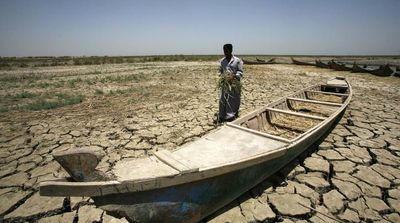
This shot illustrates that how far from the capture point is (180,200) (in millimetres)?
1958

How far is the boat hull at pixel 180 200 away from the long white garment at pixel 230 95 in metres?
2.69

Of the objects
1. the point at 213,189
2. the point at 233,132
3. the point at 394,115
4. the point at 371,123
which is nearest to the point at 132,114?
the point at 233,132

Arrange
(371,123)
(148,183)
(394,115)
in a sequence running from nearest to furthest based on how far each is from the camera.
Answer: (148,183) → (371,123) → (394,115)

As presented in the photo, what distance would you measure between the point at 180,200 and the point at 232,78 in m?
3.30

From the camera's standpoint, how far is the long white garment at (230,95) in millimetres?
4801

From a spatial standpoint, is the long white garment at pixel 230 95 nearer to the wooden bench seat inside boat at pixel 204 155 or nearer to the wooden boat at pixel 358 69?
the wooden bench seat inside boat at pixel 204 155

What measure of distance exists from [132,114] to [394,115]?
287 inches

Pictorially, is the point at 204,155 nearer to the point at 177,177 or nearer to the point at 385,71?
the point at 177,177

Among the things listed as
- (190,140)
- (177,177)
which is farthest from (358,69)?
(177,177)

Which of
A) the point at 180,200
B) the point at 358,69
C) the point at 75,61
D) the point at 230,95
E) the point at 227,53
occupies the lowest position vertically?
the point at 180,200

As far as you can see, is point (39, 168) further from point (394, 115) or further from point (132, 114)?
point (394, 115)

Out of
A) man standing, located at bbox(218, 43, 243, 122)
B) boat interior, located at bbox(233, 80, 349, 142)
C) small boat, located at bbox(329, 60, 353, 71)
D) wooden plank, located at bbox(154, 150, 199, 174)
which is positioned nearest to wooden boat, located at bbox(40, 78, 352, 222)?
wooden plank, located at bbox(154, 150, 199, 174)

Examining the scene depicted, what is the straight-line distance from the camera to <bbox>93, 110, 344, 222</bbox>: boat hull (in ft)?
5.79

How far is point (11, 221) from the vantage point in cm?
250
